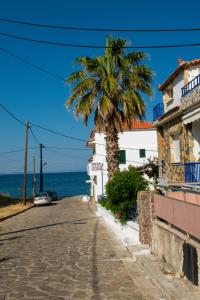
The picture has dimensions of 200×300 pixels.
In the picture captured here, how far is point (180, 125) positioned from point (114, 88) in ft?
15.5

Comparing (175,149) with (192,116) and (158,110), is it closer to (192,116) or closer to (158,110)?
(158,110)

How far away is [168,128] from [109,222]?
6190 millimetres

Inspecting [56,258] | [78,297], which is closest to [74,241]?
[56,258]

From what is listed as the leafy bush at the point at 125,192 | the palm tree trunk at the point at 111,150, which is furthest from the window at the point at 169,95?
the leafy bush at the point at 125,192

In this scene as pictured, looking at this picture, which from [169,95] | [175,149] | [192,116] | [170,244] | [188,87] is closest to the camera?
[170,244]

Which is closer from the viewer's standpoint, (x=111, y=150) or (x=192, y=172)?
(x=192, y=172)

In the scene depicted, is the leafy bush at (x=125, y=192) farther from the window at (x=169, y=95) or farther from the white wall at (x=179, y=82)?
the window at (x=169, y=95)

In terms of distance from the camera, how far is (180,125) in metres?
20.5

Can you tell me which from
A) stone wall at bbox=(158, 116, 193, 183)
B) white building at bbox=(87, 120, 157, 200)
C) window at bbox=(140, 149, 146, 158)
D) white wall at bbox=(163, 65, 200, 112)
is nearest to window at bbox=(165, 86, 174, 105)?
white wall at bbox=(163, 65, 200, 112)

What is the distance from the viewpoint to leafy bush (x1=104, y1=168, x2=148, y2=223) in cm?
1702

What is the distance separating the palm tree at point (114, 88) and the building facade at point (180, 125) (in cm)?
155

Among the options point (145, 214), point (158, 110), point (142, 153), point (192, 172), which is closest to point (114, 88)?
point (158, 110)

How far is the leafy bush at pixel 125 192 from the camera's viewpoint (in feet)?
A: 55.8

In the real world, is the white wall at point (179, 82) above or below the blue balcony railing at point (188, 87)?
above
